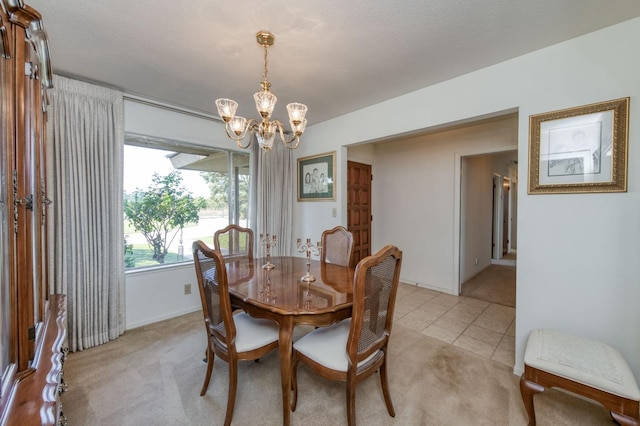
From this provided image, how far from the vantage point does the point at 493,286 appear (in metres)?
4.18

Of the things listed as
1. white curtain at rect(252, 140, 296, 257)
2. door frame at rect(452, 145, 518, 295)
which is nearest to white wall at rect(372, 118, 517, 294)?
door frame at rect(452, 145, 518, 295)

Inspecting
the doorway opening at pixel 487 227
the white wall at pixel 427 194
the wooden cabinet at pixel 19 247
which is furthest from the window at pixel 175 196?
the doorway opening at pixel 487 227

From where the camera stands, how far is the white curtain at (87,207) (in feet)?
7.32

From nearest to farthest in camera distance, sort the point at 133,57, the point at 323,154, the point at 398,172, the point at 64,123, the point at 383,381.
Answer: the point at 383,381, the point at 133,57, the point at 64,123, the point at 323,154, the point at 398,172

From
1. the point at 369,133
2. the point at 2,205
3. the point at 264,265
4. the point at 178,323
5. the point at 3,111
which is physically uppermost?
the point at 369,133

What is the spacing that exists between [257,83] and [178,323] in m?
2.70

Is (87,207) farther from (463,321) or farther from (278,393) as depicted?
(463,321)

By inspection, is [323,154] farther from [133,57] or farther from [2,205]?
[2,205]

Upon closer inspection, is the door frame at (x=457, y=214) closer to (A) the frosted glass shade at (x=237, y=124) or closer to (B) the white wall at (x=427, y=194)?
(B) the white wall at (x=427, y=194)

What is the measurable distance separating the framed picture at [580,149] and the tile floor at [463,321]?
149 cm

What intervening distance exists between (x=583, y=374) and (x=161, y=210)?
3.79m

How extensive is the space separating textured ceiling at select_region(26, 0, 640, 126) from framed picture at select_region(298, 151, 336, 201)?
1177 mm

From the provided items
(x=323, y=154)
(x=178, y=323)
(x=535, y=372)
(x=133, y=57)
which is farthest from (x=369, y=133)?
(x=178, y=323)

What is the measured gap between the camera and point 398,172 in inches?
174
